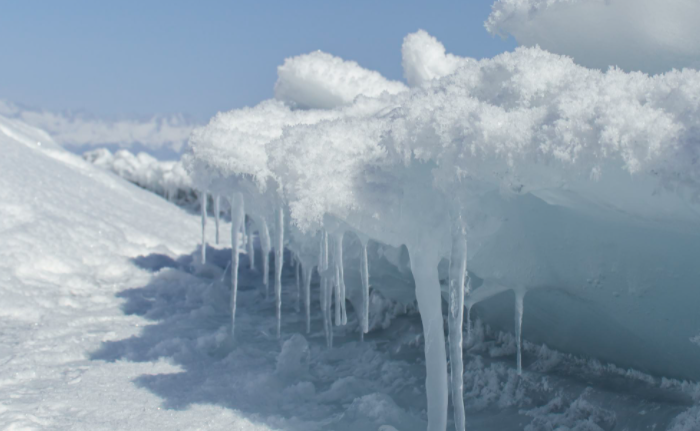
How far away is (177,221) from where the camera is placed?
9.71m

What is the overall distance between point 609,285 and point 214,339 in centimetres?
275

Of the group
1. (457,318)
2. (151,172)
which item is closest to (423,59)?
(457,318)

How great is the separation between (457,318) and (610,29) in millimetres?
1439

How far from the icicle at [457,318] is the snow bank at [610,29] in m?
1.12

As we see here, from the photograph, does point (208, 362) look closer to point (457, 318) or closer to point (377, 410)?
point (377, 410)

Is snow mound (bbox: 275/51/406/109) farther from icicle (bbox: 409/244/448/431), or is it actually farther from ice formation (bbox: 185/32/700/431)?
icicle (bbox: 409/244/448/431)

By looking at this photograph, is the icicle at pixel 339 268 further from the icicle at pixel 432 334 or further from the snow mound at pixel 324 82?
the snow mound at pixel 324 82

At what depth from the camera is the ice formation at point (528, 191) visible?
1906 millimetres

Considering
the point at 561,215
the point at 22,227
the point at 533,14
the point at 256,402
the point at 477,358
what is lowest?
the point at 256,402

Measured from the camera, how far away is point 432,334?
8.09ft

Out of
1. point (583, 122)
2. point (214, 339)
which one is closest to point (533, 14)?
point (583, 122)

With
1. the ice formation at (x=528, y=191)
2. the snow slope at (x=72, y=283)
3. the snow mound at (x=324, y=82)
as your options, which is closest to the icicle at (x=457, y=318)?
the ice formation at (x=528, y=191)

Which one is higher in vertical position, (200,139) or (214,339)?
(200,139)

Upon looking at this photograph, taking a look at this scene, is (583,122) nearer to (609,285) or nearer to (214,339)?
(609,285)
